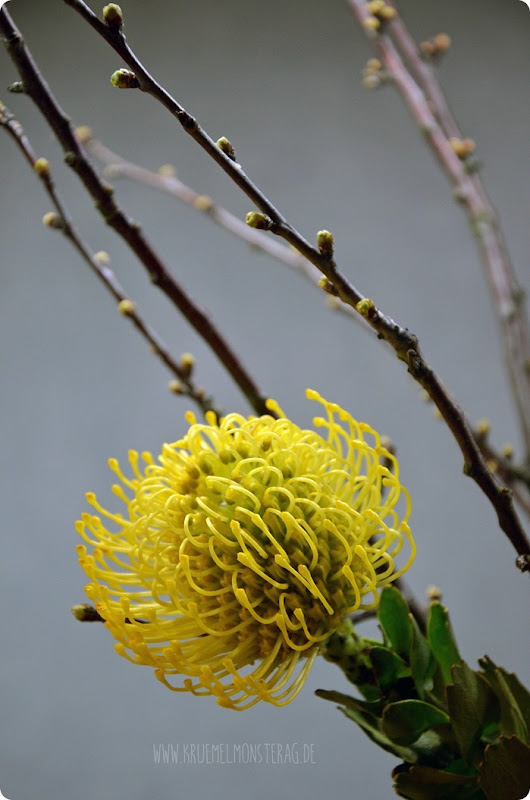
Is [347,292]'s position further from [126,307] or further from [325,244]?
[126,307]

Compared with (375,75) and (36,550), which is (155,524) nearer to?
(375,75)

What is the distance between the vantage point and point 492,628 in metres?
0.90

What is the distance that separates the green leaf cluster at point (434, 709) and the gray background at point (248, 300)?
0.53 metres

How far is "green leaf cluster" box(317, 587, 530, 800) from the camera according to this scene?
29 centimetres

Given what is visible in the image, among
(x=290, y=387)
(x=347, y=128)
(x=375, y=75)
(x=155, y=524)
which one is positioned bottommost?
(x=155, y=524)

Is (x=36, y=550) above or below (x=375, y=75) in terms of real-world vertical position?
below

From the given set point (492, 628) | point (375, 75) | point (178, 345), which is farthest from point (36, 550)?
point (375, 75)

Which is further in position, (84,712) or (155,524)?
(84,712)

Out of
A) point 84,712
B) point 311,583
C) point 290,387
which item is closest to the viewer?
point 311,583

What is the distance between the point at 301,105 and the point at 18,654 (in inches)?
26.9

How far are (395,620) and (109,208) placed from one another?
23 centimetres

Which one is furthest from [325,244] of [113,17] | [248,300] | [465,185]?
[248,300]

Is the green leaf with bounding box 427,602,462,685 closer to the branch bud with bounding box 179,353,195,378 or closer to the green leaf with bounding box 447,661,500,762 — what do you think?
the green leaf with bounding box 447,661,500,762

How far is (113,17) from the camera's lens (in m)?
0.27
